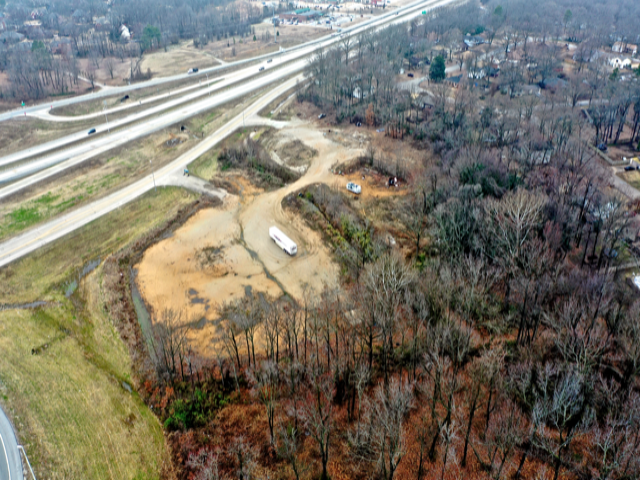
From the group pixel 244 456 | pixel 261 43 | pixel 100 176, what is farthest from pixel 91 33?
pixel 244 456

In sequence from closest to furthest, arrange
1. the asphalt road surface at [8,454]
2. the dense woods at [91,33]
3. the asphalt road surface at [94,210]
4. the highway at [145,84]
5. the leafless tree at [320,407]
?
the leafless tree at [320,407] < the asphalt road surface at [8,454] < the asphalt road surface at [94,210] < the highway at [145,84] < the dense woods at [91,33]

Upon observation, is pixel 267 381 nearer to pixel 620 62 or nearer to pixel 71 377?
pixel 71 377

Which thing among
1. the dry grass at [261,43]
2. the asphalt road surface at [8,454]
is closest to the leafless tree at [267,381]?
the asphalt road surface at [8,454]

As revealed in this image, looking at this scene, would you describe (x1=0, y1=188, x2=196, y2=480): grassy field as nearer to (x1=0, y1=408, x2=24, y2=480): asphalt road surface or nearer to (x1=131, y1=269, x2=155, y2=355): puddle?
(x1=0, y1=408, x2=24, y2=480): asphalt road surface

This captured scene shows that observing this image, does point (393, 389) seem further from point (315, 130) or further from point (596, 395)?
point (315, 130)

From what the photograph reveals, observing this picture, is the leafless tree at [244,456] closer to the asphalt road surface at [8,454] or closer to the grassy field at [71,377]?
the grassy field at [71,377]

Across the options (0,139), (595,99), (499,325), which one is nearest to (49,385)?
(499,325)
